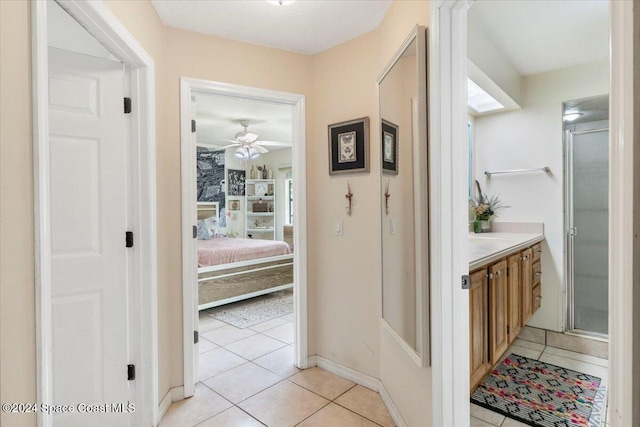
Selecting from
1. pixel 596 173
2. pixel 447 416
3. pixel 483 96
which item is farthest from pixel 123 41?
pixel 596 173

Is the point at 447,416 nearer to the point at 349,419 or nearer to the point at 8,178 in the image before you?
the point at 349,419

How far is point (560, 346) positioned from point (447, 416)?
7.45ft

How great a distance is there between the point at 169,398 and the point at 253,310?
2.09 meters

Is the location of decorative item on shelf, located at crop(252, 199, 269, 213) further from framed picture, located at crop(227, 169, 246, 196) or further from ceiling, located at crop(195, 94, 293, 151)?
ceiling, located at crop(195, 94, 293, 151)

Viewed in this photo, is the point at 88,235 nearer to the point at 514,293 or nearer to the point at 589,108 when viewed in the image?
the point at 514,293

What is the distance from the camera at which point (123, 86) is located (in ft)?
5.97

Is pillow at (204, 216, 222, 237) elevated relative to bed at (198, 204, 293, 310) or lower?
elevated

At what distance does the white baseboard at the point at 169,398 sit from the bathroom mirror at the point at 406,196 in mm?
1412

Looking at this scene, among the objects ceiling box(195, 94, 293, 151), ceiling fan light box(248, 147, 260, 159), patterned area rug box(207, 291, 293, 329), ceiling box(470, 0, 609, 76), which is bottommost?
patterned area rug box(207, 291, 293, 329)

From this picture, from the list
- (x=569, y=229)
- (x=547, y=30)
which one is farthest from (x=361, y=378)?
(x=547, y=30)

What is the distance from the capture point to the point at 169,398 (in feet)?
6.93

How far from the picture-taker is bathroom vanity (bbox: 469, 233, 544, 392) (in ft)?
6.14

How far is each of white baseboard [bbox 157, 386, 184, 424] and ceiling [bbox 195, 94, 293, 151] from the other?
2677 mm

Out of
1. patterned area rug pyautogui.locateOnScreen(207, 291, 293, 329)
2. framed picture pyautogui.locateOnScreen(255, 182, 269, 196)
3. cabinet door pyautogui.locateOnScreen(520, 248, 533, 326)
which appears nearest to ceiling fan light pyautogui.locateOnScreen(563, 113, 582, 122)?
cabinet door pyautogui.locateOnScreen(520, 248, 533, 326)
